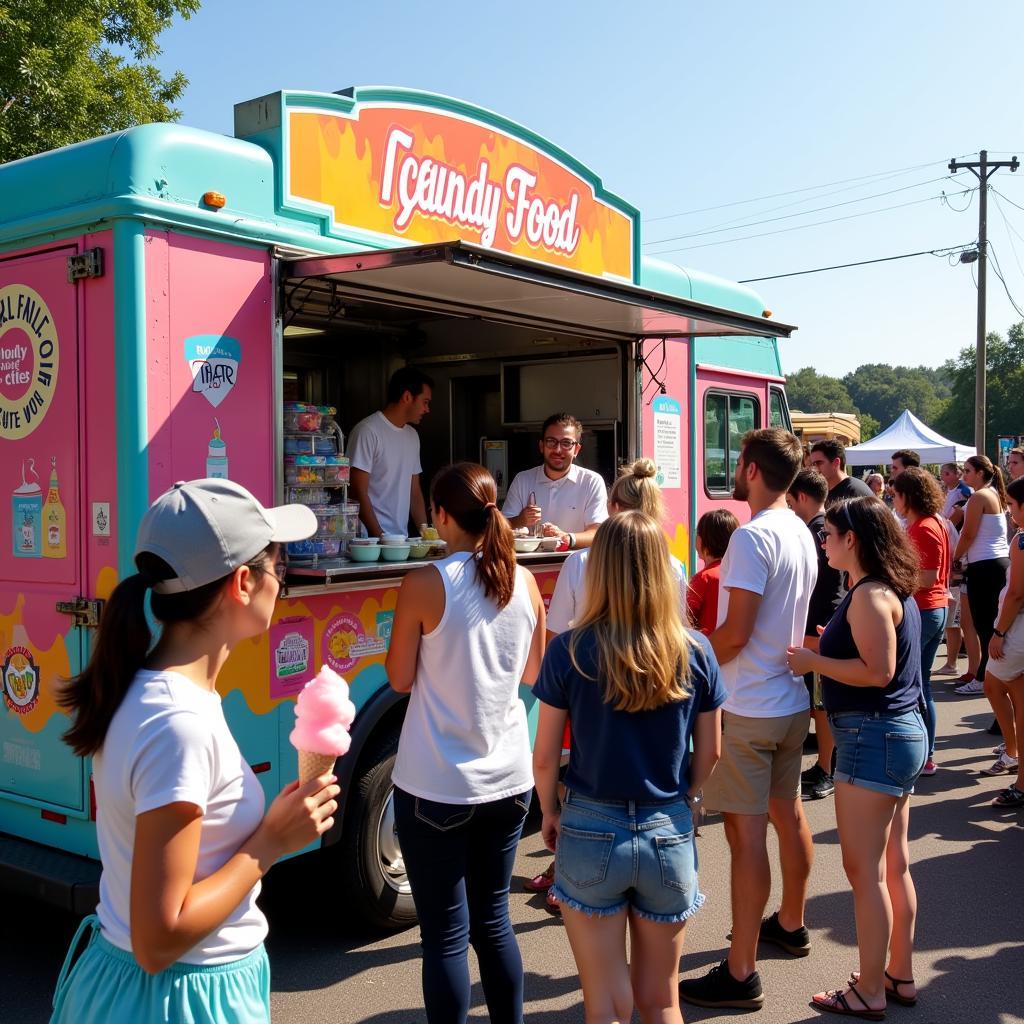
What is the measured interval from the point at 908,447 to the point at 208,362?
23.1 m

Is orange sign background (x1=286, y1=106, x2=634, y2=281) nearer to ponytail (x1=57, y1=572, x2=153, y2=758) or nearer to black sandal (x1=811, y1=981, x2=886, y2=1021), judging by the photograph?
ponytail (x1=57, y1=572, x2=153, y2=758)

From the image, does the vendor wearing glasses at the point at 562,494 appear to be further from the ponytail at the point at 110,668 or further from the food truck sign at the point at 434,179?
the ponytail at the point at 110,668

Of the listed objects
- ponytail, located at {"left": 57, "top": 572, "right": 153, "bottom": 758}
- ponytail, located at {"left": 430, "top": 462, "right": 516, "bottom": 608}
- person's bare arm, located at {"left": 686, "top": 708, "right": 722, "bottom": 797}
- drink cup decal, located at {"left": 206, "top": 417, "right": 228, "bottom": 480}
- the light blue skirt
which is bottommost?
the light blue skirt

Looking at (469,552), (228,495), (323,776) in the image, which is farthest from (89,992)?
(469,552)

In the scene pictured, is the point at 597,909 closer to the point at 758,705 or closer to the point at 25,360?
the point at 758,705

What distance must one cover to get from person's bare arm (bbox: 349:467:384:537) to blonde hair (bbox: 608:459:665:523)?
1.41m

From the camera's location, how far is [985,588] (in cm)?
821

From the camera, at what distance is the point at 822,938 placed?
14.1 feet

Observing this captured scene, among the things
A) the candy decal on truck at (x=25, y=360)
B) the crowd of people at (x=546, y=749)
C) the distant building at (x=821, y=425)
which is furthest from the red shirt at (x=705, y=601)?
the distant building at (x=821, y=425)

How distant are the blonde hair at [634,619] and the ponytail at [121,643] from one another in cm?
117

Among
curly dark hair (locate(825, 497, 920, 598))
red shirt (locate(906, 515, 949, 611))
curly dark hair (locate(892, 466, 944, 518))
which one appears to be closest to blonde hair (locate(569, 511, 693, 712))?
curly dark hair (locate(825, 497, 920, 598))

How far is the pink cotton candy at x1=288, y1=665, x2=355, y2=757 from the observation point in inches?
73.2

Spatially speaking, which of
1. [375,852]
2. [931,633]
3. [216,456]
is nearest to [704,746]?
[375,852]

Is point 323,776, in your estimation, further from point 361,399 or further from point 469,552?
point 361,399
